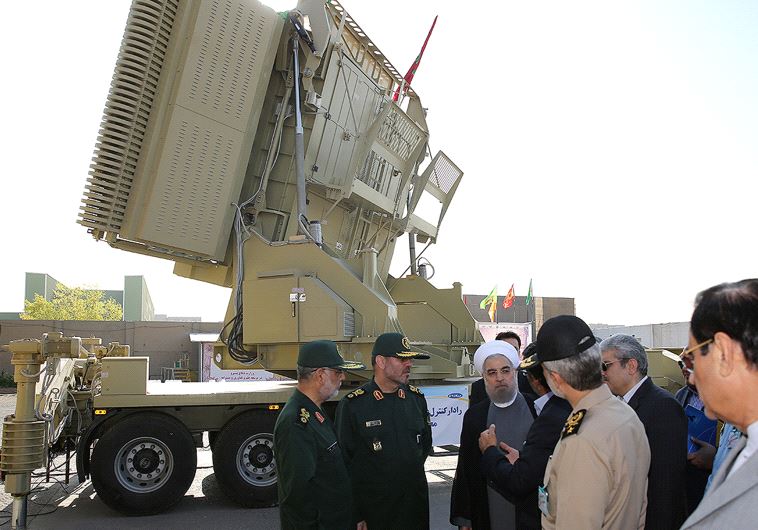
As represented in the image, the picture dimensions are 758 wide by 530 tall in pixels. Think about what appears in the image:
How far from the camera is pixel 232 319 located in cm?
830

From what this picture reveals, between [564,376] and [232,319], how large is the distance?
6.24 metres

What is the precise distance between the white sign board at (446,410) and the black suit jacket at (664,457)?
460cm

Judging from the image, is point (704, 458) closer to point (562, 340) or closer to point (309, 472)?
point (562, 340)

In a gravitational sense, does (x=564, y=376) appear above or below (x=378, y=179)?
below

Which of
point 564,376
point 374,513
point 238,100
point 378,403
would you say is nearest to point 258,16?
point 238,100

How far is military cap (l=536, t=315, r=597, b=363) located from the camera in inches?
101

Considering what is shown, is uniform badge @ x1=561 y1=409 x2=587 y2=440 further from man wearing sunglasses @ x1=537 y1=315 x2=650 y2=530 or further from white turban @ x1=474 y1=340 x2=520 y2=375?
white turban @ x1=474 y1=340 x2=520 y2=375

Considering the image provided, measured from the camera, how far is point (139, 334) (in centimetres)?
3144

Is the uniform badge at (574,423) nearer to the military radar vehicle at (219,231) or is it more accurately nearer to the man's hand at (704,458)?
the man's hand at (704,458)

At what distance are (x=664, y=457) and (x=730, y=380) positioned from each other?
5.89ft

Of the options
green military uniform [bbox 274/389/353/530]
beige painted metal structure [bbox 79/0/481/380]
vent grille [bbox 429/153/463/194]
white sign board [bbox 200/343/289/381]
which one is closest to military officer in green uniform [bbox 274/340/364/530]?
green military uniform [bbox 274/389/353/530]

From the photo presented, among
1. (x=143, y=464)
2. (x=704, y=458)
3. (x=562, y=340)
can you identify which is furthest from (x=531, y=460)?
(x=143, y=464)

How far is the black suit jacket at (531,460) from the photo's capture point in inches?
116

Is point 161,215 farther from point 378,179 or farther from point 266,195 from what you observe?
point 378,179
